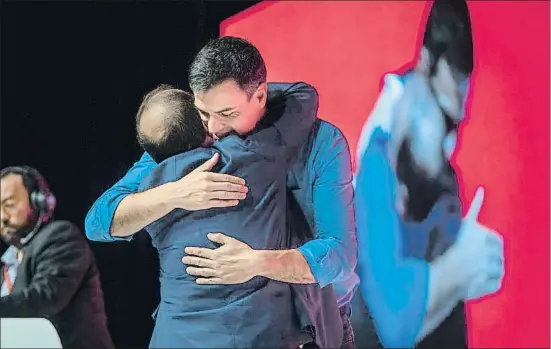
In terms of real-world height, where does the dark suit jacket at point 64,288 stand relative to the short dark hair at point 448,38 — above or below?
below

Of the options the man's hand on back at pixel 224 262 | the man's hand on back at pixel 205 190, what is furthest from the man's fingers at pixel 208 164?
the man's hand on back at pixel 224 262

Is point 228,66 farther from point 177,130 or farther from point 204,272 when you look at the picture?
point 204,272

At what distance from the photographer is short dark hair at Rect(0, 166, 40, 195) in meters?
2.02

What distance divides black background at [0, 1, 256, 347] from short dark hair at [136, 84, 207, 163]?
83mm

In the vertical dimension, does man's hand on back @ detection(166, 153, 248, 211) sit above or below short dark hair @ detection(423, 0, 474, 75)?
below

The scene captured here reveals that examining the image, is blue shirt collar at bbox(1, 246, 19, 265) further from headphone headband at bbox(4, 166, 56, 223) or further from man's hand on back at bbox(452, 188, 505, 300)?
man's hand on back at bbox(452, 188, 505, 300)

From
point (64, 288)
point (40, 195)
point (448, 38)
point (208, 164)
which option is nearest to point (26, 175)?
point (40, 195)

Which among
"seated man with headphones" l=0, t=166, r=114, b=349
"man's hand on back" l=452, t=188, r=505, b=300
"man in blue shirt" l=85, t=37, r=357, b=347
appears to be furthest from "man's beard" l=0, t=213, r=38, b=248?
"man's hand on back" l=452, t=188, r=505, b=300

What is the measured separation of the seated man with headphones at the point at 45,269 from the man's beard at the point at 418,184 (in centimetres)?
93

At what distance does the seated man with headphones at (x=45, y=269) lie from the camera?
1.97 metres

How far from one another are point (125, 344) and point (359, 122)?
3.06 ft

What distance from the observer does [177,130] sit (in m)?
1.88

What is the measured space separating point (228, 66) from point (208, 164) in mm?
268

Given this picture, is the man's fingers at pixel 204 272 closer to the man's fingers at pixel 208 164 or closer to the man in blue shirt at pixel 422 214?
the man's fingers at pixel 208 164
